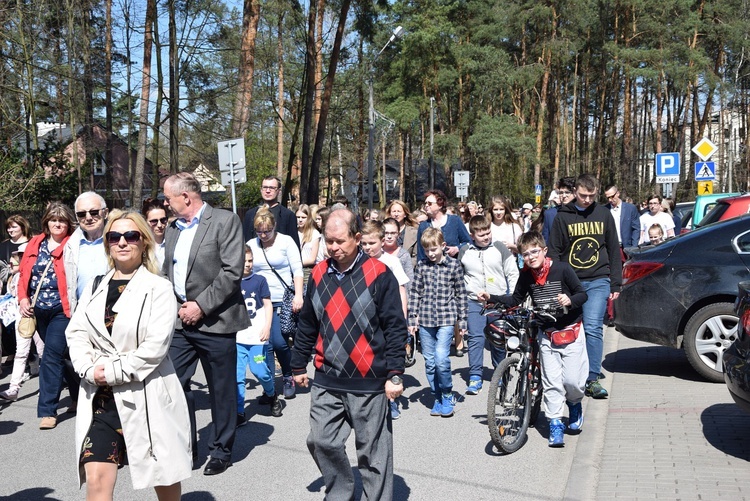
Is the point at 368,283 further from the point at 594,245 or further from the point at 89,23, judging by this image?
the point at 89,23

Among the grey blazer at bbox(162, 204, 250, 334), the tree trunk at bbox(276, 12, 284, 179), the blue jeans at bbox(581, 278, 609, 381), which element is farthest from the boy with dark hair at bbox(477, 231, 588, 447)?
the tree trunk at bbox(276, 12, 284, 179)

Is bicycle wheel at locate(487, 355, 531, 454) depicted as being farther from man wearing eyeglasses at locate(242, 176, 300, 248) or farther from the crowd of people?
man wearing eyeglasses at locate(242, 176, 300, 248)

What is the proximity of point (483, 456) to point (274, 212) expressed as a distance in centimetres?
404

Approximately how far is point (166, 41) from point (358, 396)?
22291 millimetres

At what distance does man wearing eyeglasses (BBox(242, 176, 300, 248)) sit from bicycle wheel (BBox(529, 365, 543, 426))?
346cm

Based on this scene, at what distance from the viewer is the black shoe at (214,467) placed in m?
5.90

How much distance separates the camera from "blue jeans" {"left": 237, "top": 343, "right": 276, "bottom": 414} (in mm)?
7375

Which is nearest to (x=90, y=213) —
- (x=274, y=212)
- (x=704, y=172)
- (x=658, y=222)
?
(x=274, y=212)

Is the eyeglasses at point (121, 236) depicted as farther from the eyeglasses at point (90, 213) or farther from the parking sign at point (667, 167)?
the parking sign at point (667, 167)

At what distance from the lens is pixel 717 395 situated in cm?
791

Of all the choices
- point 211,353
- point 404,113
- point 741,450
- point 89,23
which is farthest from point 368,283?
point 404,113

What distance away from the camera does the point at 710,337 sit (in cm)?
846

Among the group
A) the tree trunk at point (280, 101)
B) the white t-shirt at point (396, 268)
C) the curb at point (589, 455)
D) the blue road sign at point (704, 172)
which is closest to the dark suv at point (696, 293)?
the curb at point (589, 455)

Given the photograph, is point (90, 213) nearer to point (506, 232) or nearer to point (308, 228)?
point (308, 228)
